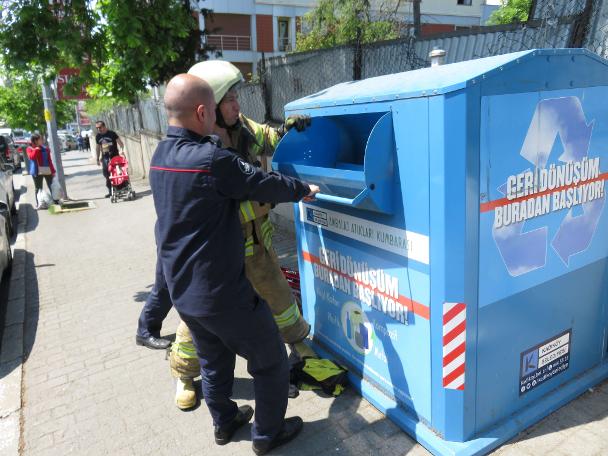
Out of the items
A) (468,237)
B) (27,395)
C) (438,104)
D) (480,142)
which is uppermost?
(438,104)

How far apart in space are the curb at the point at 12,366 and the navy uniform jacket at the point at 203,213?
162 centimetres

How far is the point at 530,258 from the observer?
2312 millimetres

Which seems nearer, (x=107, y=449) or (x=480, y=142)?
(x=480, y=142)

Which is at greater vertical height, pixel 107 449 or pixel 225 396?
pixel 225 396

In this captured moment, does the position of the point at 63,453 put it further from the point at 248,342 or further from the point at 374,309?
the point at 374,309

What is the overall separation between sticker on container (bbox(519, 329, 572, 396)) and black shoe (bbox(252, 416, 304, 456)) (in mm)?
1232

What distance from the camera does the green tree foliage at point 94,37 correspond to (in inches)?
178

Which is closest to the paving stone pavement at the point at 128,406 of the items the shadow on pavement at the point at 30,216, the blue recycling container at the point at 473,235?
the blue recycling container at the point at 473,235

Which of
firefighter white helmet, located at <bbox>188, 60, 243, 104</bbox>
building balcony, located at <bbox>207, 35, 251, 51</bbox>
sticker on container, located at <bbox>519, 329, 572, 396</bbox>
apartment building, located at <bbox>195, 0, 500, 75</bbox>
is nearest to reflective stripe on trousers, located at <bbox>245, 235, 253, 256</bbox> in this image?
firefighter white helmet, located at <bbox>188, 60, 243, 104</bbox>

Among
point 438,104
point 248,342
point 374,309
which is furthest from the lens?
point 374,309

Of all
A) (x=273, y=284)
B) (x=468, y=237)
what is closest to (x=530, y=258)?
(x=468, y=237)

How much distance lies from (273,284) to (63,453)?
5.05ft

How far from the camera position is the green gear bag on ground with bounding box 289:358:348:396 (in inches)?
115

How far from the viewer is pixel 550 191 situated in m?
2.29
